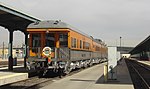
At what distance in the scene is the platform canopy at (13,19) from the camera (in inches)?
816

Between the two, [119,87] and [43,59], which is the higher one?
[43,59]

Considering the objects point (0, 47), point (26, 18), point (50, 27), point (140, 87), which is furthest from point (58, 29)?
point (0, 47)

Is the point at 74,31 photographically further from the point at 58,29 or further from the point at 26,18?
the point at 26,18

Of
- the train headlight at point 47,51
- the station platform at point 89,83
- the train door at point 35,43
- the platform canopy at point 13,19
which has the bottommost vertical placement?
the station platform at point 89,83

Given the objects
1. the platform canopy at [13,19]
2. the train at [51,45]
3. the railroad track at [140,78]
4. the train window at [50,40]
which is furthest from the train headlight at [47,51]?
the railroad track at [140,78]

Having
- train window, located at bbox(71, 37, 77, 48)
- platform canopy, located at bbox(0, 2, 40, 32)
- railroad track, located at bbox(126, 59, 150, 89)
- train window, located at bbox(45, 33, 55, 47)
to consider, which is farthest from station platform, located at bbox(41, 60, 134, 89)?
platform canopy, located at bbox(0, 2, 40, 32)

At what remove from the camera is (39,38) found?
20.2 metres

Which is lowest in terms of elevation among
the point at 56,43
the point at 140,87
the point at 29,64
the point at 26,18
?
the point at 140,87

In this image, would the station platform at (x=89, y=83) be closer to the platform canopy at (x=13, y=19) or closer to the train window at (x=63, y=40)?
the train window at (x=63, y=40)

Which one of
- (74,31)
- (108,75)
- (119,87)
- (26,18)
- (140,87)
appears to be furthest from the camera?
(26,18)

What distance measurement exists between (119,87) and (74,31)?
26.9 feet

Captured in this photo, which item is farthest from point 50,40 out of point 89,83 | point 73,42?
point 89,83

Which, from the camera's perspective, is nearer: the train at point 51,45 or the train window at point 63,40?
the train at point 51,45

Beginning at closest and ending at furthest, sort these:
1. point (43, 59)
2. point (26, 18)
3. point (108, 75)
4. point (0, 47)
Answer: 1. point (108, 75)
2. point (43, 59)
3. point (26, 18)
4. point (0, 47)
